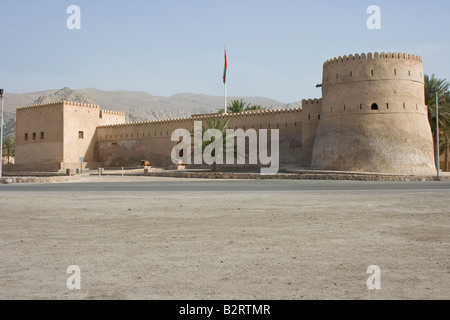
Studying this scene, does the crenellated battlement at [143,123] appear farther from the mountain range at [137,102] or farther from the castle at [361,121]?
the mountain range at [137,102]

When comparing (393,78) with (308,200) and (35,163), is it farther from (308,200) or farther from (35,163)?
(35,163)

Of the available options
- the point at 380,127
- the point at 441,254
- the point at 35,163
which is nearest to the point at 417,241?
the point at 441,254

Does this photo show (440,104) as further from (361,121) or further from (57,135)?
(57,135)

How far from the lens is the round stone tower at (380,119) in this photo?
74.8 ft

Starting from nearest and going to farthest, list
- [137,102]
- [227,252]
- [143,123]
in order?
[227,252] < [143,123] < [137,102]

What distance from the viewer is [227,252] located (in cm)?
499

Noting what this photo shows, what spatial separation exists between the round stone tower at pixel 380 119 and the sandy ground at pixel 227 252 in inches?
566

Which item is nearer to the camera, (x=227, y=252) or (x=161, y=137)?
(x=227, y=252)

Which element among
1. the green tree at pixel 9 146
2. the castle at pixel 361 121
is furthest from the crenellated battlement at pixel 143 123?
the green tree at pixel 9 146

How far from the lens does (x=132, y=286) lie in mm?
3709

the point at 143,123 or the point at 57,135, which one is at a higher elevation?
the point at 143,123

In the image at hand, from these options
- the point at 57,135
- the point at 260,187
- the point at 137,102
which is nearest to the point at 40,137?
the point at 57,135

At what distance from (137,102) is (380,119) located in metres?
118
